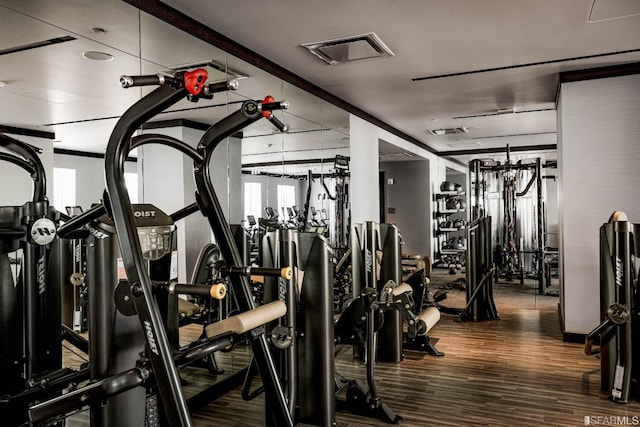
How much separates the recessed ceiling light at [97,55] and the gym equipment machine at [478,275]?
4.67 metres

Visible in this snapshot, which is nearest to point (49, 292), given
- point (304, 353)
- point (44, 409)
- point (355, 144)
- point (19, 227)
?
point (19, 227)

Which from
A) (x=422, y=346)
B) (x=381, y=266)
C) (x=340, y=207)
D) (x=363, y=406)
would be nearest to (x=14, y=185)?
(x=363, y=406)

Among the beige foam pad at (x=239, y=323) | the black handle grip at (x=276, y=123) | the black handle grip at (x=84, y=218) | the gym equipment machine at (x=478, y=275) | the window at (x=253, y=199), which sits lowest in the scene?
the gym equipment machine at (x=478, y=275)

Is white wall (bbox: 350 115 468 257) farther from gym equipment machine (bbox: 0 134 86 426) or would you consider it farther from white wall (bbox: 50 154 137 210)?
gym equipment machine (bbox: 0 134 86 426)

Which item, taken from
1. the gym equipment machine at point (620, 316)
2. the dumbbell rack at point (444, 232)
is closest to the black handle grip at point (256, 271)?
the gym equipment machine at point (620, 316)

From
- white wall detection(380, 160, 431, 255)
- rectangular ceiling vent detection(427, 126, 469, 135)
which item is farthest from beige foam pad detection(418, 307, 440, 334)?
white wall detection(380, 160, 431, 255)

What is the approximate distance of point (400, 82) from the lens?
17.8 ft

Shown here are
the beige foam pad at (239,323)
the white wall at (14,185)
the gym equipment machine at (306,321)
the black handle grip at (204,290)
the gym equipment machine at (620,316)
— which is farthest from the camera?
the gym equipment machine at (620,316)

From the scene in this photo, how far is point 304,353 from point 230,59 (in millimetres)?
2469

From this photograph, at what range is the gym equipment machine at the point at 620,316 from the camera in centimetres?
359

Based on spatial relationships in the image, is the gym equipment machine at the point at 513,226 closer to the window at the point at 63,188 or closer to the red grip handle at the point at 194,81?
the window at the point at 63,188

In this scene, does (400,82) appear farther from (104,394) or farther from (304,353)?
(104,394)

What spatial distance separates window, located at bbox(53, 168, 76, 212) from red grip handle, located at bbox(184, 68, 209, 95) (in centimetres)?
135

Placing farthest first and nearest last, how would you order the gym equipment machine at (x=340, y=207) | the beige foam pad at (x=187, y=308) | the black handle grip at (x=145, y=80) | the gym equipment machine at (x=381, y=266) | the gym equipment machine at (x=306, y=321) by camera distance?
the gym equipment machine at (x=340, y=207) < the gym equipment machine at (x=381, y=266) < the beige foam pad at (x=187, y=308) < the gym equipment machine at (x=306, y=321) < the black handle grip at (x=145, y=80)
